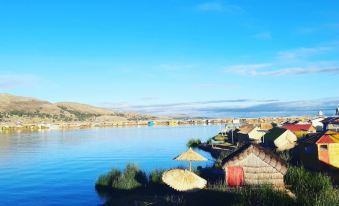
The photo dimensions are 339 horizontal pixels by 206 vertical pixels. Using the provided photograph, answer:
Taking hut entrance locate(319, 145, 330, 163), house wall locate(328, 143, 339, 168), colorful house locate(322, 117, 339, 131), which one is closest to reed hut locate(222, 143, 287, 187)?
hut entrance locate(319, 145, 330, 163)

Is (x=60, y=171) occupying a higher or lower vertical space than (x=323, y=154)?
lower

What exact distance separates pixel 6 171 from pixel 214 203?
4368cm

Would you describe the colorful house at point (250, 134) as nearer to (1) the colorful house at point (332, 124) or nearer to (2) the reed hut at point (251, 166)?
(1) the colorful house at point (332, 124)

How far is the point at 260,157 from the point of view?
34094 mm

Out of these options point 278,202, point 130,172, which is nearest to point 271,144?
point 130,172

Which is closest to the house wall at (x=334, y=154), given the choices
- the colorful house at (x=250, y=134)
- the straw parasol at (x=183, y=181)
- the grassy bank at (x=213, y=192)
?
the grassy bank at (x=213, y=192)

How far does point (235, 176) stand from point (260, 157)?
2.56 m

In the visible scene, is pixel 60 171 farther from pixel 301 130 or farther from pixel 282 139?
pixel 301 130

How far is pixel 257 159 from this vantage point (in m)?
34.2

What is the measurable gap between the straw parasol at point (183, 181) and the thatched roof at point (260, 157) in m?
2.70

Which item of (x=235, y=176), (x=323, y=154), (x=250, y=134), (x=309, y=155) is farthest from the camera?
(x=250, y=134)

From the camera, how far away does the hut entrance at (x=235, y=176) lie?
113ft

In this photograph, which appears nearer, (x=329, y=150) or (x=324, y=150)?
(x=329, y=150)

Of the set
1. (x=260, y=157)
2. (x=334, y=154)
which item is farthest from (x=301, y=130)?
(x=260, y=157)
